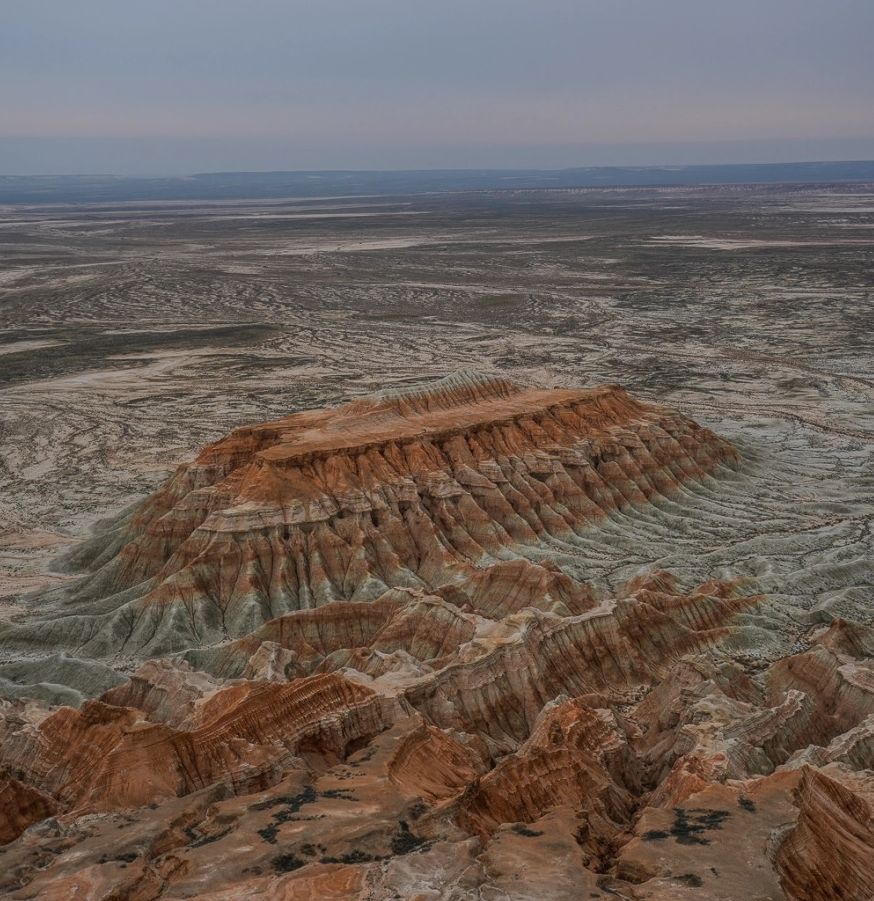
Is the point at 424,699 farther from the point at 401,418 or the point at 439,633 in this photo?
the point at 401,418

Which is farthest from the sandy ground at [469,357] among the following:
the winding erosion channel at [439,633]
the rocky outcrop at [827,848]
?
the rocky outcrop at [827,848]

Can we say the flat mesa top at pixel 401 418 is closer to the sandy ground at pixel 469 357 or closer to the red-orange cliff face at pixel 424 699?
the red-orange cliff face at pixel 424 699

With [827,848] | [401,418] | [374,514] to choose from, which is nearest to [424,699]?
[827,848]

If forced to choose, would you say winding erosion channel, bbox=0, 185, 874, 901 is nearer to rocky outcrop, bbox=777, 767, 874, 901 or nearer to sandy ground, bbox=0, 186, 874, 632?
rocky outcrop, bbox=777, 767, 874, 901

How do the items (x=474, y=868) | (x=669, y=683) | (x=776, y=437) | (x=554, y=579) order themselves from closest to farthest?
(x=474, y=868) < (x=669, y=683) < (x=554, y=579) < (x=776, y=437)

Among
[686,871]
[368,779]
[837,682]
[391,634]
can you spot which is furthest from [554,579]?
[686,871]

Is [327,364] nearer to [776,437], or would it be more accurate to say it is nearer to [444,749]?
[776,437]

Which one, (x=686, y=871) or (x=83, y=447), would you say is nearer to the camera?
(x=686, y=871)
